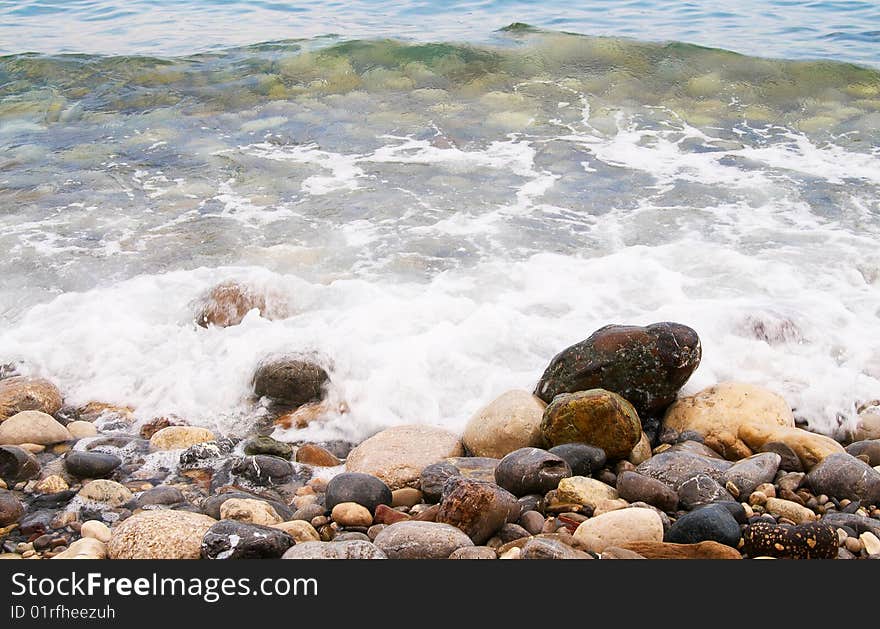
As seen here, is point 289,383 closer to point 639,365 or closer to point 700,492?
point 639,365

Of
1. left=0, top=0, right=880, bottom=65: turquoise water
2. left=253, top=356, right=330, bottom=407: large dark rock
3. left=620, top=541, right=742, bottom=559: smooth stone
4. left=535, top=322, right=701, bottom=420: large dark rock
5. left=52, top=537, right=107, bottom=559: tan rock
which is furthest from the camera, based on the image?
left=0, top=0, right=880, bottom=65: turquoise water

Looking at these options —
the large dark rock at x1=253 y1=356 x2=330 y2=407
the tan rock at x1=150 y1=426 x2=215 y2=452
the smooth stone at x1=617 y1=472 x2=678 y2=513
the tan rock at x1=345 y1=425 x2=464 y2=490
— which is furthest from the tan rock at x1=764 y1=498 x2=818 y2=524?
the tan rock at x1=150 y1=426 x2=215 y2=452

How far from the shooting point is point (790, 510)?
3.35 metres

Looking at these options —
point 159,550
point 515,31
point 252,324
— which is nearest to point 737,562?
point 159,550

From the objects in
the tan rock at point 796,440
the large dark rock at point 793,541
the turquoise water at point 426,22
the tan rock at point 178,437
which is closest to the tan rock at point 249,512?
the tan rock at point 178,437

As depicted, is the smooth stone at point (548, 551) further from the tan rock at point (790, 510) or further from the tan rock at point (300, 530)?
the tan rock at point (790, 510)

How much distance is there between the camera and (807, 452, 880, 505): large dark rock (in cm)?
342

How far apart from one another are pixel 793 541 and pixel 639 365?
1530 millimetres

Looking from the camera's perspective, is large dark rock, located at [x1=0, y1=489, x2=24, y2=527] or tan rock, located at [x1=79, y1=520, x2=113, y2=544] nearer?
tan rock, located at [x1=79, y1=520, x2=113, y2=544]

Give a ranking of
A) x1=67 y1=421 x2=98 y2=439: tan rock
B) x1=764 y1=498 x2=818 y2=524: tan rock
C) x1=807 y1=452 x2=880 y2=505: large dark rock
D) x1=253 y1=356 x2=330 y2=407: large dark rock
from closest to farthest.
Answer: x1=764 y1=498 x2=818 y2=524: tan rock, x1=807 y1=452 x2=880 y2=505: large dark rock, x1=67 y1=421 x2=98 y2=439: tan rock, x1=253 y1=356 x2=330 y2=407: large dark rock

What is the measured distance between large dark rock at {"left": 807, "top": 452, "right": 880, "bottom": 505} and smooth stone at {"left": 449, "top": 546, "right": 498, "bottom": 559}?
1.53 m

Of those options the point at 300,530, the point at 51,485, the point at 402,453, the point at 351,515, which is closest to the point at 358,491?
the point at 351,515

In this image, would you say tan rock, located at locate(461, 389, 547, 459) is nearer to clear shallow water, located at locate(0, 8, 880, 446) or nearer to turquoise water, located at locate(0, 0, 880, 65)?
clear shallow water, located at locate(0, 8, 880, 446)

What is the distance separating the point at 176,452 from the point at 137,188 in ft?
15.3
